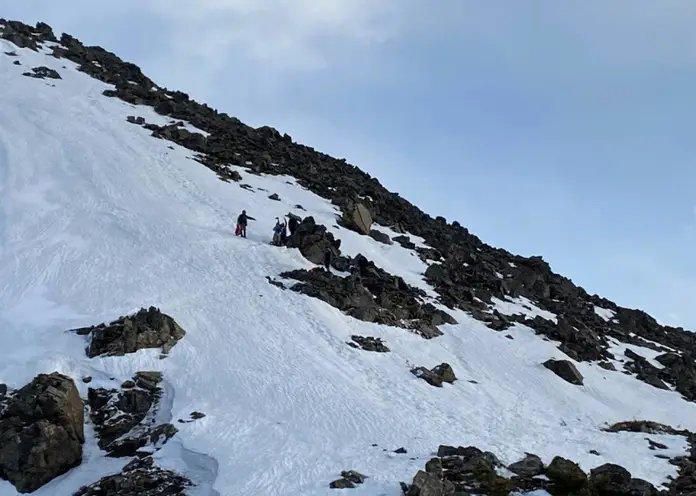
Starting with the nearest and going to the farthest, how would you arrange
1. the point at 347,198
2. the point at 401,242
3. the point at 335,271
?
1. the point at 335,271
2. the point at 401,242
3. the point at 347,198

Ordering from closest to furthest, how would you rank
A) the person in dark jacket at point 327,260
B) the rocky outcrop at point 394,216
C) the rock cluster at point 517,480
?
the rock cluster at point 517,480 < the person in dark jacket at point 327,260 < the rocky outcrop at point 394,216

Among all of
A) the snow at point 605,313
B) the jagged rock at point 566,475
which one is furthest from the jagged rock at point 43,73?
the jagged rock at point 566,475

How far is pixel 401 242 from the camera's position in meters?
48.4

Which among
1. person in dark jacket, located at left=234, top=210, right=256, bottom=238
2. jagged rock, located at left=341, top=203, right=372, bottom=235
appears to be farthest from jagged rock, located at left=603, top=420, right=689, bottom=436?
jagged rock, located at left=341, top=203, right=372, bottom=235

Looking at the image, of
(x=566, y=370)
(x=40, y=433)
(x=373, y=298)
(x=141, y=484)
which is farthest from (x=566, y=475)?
(x=373, y=298)

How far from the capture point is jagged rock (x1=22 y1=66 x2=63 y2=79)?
59938 mm

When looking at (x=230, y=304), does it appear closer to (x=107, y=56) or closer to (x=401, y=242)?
(x=401, y=242)

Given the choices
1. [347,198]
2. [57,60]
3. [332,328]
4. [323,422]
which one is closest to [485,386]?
[332,328]

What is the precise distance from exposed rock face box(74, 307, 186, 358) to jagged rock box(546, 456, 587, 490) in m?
14.0

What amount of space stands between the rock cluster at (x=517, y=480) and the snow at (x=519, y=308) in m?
24.5

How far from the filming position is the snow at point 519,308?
136 feet

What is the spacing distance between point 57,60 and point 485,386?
2462 inches

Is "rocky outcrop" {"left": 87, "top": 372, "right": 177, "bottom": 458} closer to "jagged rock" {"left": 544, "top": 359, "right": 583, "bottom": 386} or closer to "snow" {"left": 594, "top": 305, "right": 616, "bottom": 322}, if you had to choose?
"jagged rock" {"left": 544, "top": 359, "right": 583, "bottom": 386}

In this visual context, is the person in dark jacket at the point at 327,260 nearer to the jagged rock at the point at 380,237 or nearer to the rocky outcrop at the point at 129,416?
the jagged rock at the point at 380,237
